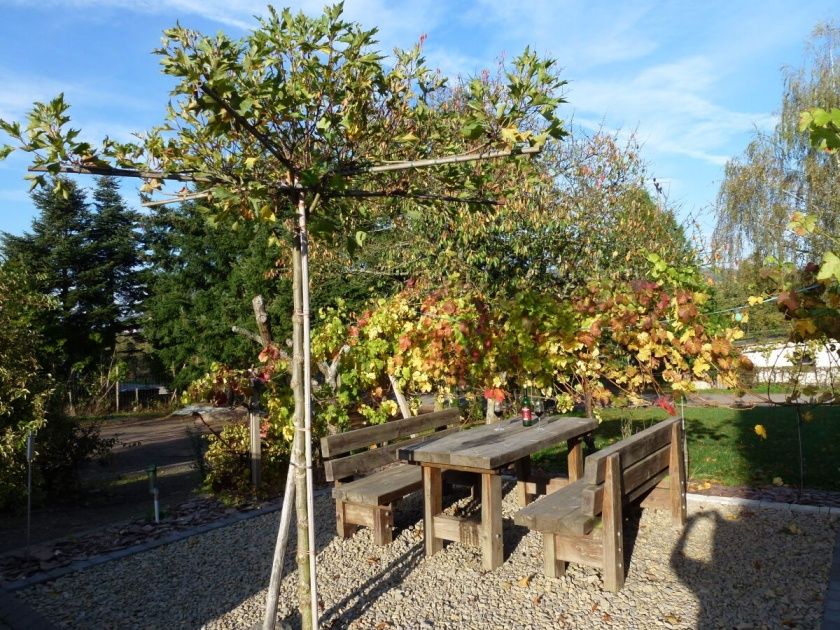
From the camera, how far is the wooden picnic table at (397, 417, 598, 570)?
425 centimetres

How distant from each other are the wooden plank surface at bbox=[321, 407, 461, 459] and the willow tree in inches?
72.2

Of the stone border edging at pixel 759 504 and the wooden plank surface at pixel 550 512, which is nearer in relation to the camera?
the wooden plank surface at pixel 550 512

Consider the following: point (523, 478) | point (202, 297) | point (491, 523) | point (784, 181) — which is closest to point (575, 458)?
point (523, 478)

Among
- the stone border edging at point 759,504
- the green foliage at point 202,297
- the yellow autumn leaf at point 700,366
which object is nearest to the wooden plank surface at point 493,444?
the yellow autumn leaf at point 700,366

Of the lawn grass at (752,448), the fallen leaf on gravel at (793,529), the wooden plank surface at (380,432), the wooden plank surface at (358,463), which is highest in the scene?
the wooden plank surface at (380,432)

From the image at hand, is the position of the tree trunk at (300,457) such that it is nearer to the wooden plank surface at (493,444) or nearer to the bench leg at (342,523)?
the wooden plank surface at (493,444)

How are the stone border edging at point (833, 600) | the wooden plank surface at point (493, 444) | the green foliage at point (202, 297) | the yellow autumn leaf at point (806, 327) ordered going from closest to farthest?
1. the stone border edging at point (833, 600)
2. the yellow autumn leaf at point (806, 327)
3. the wooden plank surface at point (493, 444)
4. the green foliage at point (202, 297)

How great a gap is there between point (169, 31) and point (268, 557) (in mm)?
3756

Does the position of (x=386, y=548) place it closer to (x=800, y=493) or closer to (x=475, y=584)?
(x=475, y=584)

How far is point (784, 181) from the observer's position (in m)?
18.2

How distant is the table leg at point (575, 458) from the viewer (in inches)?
227

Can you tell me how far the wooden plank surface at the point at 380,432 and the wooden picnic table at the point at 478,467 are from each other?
385 mm

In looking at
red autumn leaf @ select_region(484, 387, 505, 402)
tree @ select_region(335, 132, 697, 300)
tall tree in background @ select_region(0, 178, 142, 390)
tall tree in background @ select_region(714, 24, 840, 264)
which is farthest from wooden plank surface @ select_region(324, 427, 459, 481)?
tall tree in background @ select_region(0, 178, 142, 390)

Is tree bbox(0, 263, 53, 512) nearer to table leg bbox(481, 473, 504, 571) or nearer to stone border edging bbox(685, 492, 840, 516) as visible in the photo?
table leg bbox(481, 473, 504, 571)
